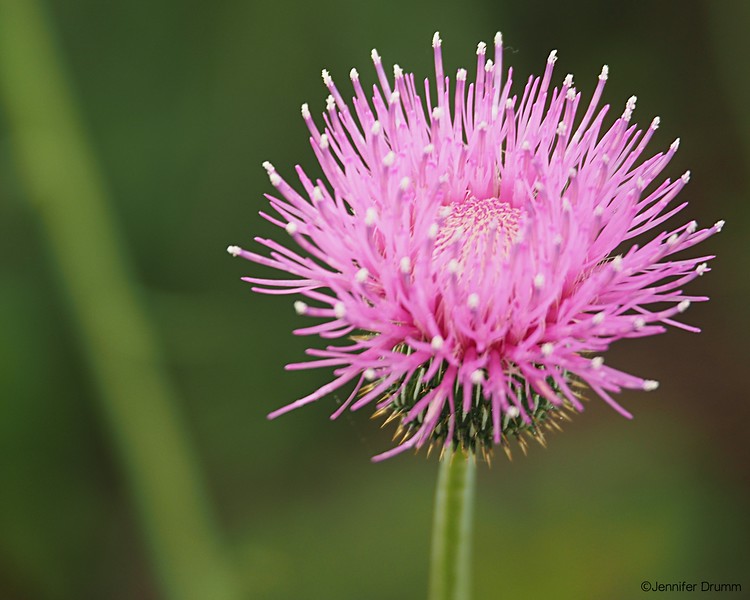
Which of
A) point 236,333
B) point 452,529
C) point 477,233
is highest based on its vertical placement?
point 477,233

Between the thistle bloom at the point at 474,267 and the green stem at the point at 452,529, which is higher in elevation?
the thistle bloom at the point at 474,267

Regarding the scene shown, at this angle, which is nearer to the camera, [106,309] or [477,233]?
[477,233]

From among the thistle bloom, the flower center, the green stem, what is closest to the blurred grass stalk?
the green stem

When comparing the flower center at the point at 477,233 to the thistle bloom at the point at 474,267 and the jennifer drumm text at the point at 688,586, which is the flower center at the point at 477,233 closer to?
the thistle bloom at the point at 474,267

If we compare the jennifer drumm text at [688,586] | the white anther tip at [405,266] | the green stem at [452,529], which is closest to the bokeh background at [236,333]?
the jennifer drumm text at [688,586]

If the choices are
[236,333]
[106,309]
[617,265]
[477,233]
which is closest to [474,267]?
[477,233]

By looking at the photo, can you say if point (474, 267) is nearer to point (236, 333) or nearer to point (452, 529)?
point (452, 529)

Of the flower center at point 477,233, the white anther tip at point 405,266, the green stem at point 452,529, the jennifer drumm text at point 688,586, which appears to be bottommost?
the jennifer drumm text at point 688,586
